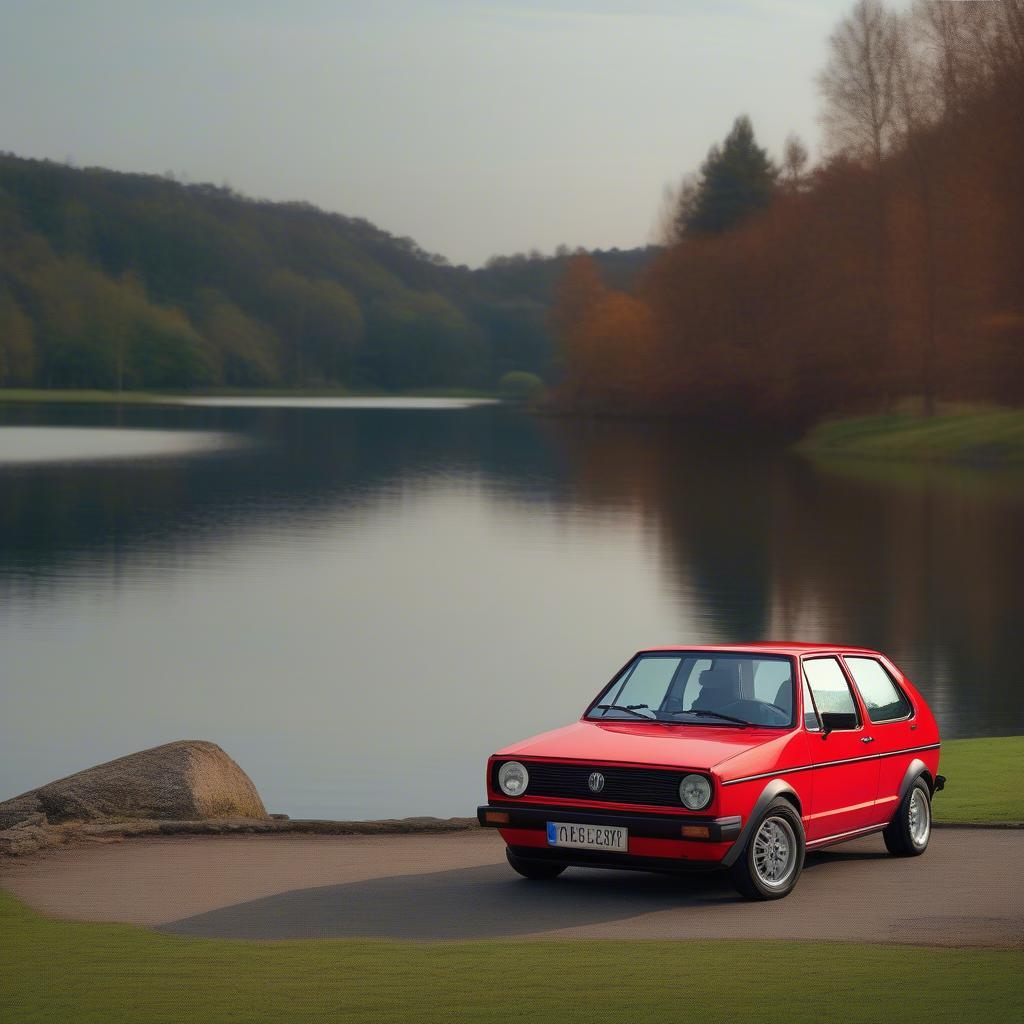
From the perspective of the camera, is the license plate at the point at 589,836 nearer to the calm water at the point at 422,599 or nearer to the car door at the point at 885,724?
the car door at the point at 885,724

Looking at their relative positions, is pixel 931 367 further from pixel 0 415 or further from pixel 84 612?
pixel 0 415

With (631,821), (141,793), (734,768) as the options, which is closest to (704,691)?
(734,768)

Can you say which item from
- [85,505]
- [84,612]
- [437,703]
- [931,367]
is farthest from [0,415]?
[437,703]

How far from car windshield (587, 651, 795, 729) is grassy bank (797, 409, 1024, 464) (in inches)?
2565

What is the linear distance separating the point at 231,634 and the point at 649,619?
24.1 feet

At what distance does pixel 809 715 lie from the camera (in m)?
9.44

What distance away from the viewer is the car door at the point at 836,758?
30.8ft

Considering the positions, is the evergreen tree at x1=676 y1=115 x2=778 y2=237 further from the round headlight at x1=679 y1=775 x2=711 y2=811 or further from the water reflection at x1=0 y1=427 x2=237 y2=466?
the round headlight at x1=679 y1=775 x2=711 y2=811

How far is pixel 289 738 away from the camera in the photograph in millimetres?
18875

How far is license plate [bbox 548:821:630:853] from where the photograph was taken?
8.65m

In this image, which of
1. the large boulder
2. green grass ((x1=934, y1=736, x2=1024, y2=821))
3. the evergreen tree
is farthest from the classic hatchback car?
the evergreen tree

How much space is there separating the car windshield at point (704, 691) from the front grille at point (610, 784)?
790mm

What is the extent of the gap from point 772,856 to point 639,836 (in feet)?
2.75

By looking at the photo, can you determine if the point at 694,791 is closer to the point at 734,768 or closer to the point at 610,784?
the point at 734,768
